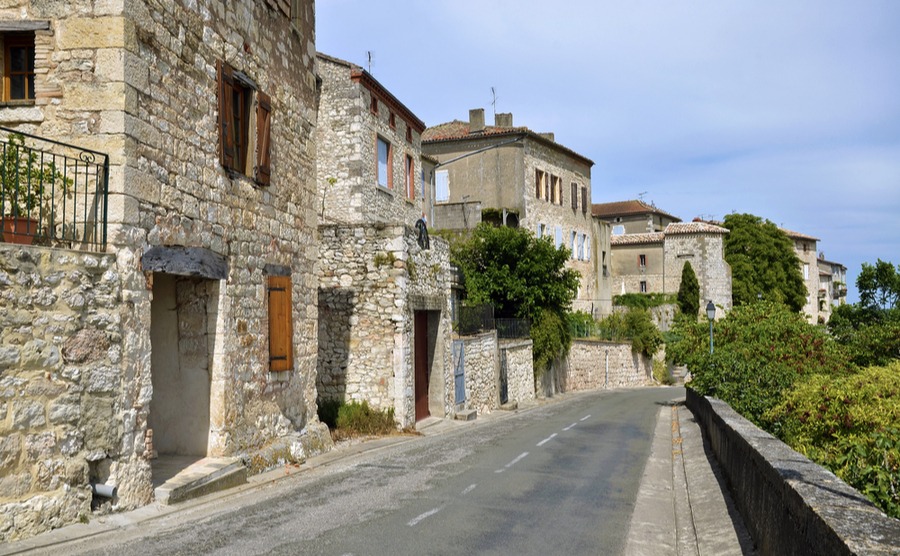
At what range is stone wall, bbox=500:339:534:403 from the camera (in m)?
28.8

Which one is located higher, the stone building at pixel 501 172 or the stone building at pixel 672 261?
the stone building at pixel 501 172

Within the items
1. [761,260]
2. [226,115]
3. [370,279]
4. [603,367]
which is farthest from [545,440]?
[761,260]

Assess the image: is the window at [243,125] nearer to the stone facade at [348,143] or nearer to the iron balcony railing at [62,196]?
the iron balcony railing at [62,196]

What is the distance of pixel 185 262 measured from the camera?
9.48 meters

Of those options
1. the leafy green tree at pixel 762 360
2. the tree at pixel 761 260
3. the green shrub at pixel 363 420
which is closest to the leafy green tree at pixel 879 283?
the leafy green tree at pixel 762 360

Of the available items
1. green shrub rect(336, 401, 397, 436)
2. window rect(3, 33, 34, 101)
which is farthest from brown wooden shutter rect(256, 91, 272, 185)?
green shrub rect(336, 401, 397, 436)

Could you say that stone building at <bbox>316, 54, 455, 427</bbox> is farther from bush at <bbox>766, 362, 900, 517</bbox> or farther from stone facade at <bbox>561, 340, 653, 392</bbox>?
stone facade at <bbox>561, 340, 653, 392</bbox>

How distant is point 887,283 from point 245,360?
24835 millimetres

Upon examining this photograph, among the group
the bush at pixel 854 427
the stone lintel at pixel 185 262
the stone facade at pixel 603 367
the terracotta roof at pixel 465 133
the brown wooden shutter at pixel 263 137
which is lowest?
the stone facade at pixel 603 367

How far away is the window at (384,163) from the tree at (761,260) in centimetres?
4524

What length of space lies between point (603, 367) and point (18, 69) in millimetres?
38273

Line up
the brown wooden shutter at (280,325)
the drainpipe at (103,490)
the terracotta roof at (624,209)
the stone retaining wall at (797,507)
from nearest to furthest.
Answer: the stone retaining wall at (797,507) → the drainpipe at (103,490) → the brown wooden shutter at (280,325) → the terracotta roof at (624,209)

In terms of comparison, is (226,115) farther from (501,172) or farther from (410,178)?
(501,172)

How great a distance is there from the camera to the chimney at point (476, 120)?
4334cm
